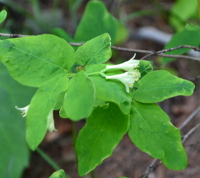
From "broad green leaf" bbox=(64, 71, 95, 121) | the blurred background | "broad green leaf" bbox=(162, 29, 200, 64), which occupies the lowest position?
the blurred background

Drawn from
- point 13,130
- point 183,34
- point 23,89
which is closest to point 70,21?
point 23,89

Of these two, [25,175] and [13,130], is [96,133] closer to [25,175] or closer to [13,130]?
[13,130]

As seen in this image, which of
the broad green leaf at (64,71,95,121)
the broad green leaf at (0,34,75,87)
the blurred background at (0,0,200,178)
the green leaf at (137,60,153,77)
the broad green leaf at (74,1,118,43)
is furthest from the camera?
the blurred background at (0,0,200,178)

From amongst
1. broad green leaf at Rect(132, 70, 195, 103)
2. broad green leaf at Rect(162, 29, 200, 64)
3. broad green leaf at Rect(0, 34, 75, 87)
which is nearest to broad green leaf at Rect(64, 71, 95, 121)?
broad green leaf at Rect(0, 34, 75, 87)

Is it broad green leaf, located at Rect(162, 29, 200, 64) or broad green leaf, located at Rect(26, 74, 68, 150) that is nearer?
broad green leaf, located at Rect(26, 74, 68, 150)

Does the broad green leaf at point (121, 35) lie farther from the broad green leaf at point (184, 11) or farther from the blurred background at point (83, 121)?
the broad green leaf at point (184, 11)

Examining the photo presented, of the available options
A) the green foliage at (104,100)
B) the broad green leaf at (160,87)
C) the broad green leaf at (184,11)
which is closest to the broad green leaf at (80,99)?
the green foliage at (104,100)

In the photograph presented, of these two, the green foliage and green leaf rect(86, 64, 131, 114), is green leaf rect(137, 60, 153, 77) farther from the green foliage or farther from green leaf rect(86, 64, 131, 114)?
green leaf rect(86, 64, 131, 114)
